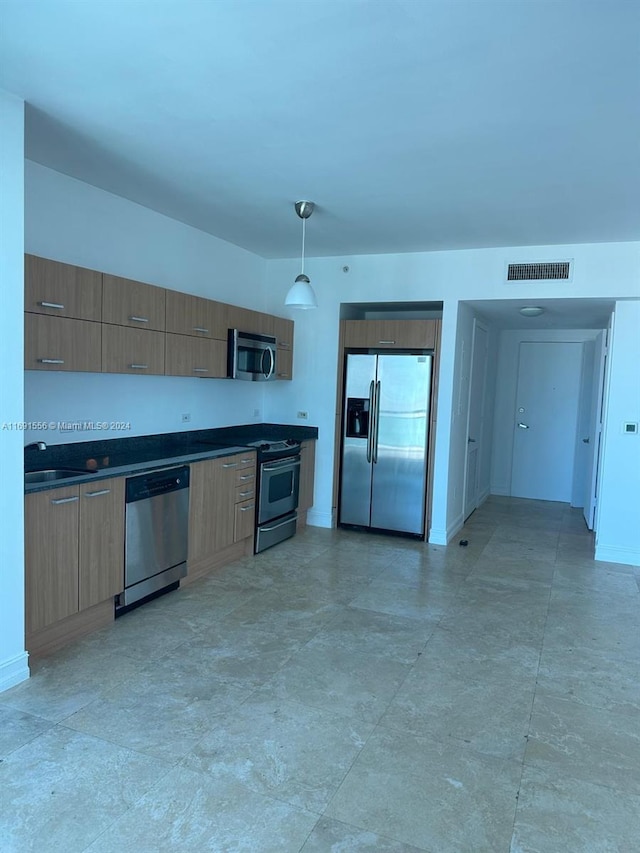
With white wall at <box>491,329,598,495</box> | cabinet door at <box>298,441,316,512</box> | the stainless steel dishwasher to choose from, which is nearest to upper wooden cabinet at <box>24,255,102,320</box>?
the stainless steel dishwasher

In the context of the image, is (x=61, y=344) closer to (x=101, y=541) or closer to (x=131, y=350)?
(x=131, y=350)

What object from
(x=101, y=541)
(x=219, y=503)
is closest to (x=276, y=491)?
(x=219, y=503)

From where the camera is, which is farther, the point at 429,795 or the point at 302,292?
the point at 302,292

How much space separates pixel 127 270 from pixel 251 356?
1263 mm

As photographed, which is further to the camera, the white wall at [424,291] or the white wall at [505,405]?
the white wall at [505,405]

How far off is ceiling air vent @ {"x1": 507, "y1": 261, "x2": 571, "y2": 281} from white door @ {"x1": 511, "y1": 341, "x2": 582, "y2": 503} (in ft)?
9.60

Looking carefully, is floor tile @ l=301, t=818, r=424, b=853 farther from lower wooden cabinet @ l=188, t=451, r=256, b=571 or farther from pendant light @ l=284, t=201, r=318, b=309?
pendant light @ l=284, t=201, r=318, b=309

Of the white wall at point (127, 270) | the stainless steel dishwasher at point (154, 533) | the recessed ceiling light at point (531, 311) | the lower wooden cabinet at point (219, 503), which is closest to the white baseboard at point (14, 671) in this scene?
the stainless steel dishwasher at point (154, 533)

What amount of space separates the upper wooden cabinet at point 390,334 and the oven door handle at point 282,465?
1.28 metres

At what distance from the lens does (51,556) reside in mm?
2891

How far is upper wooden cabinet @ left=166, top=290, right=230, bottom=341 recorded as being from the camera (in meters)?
3.95

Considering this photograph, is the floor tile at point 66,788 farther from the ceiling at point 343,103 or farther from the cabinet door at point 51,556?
the ceiling at point 343,103

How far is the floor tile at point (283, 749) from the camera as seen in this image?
6.82 feet

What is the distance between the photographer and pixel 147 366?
12.3 feet
